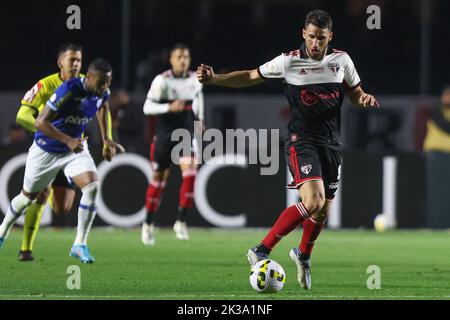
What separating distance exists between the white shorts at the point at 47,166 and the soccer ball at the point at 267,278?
2.80 metres

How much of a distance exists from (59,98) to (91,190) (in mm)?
978

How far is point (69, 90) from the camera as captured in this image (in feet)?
33.4

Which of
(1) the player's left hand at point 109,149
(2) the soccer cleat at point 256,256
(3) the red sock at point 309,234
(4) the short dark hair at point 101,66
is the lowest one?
(2) the soccer cleat at point 256,256

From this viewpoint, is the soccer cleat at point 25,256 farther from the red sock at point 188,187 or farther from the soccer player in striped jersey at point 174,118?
the red sock at point 188,187

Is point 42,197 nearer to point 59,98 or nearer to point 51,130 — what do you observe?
point 51,130

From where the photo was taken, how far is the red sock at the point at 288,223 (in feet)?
28.4

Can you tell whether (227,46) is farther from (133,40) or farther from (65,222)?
(65,222)

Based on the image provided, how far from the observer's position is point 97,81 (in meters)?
10.2

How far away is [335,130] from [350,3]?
13.0m

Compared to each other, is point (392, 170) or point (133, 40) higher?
point (133, 40)

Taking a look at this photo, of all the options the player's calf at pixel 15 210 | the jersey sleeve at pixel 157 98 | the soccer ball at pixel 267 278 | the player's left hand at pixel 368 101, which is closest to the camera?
the soccer ball at pixel 267 278

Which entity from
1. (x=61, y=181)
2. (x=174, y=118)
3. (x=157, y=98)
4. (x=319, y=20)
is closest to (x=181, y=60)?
(x=157, y=98)

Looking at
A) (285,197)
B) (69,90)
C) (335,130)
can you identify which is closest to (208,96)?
(285,197)
